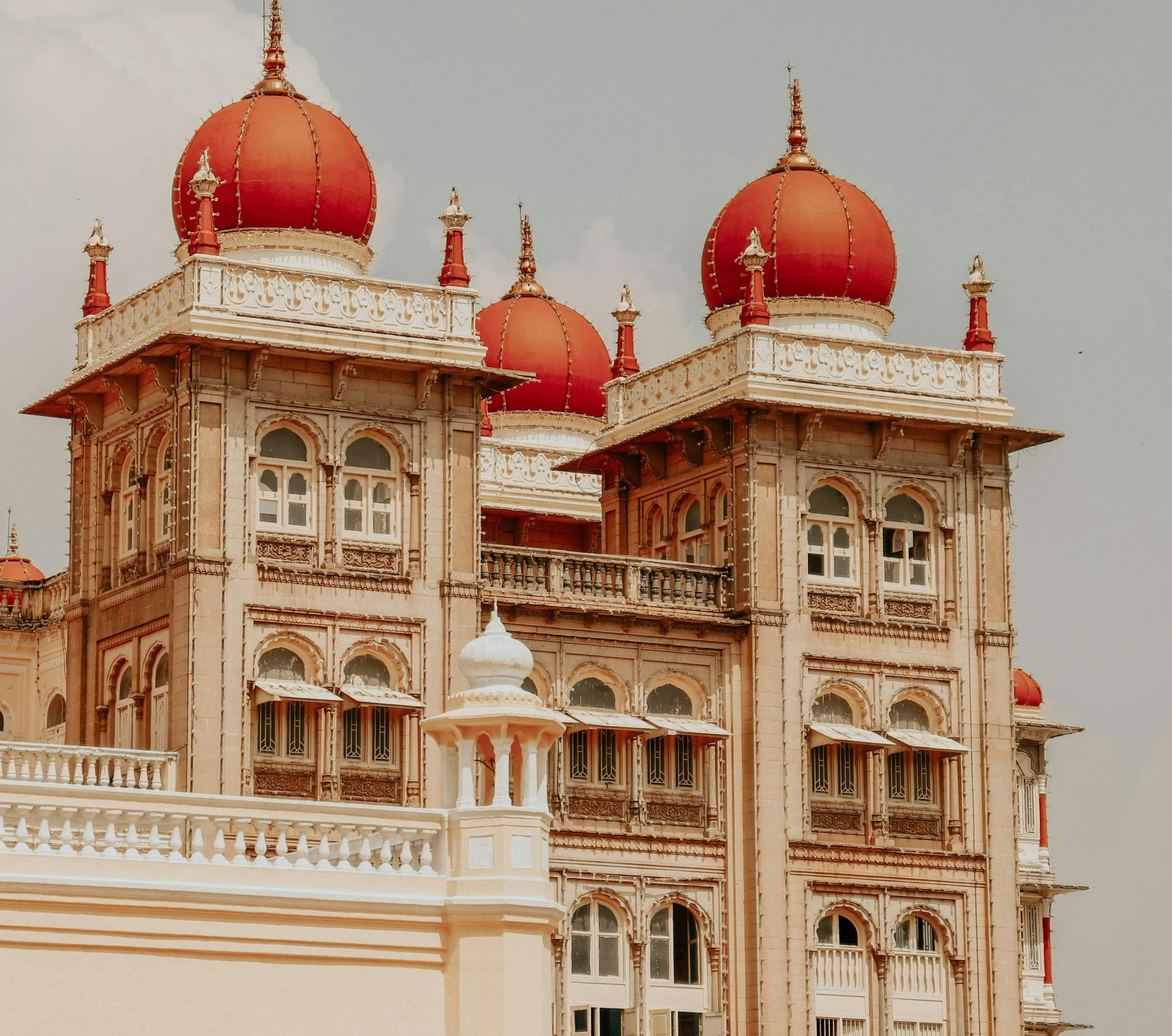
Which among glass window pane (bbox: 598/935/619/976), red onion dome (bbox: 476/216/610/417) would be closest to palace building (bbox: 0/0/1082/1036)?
glass window pane (bbox: 598/935/619/976)

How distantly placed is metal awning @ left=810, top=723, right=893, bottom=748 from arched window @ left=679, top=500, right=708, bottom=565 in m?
3.18

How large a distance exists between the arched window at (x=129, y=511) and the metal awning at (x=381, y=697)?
11.7 feet

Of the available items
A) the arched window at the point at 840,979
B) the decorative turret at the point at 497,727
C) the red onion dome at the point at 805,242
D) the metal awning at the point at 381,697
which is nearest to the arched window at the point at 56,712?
the metal awning at the point at 381,697

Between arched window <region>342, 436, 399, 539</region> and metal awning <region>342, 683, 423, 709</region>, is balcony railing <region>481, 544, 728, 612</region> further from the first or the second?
metal awning <region>342, 683, 423, 709</region>

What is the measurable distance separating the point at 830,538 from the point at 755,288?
358 cm

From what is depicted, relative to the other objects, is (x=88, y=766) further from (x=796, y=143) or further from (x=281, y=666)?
(x=796, y=143)

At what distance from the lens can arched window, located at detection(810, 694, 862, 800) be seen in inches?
1630

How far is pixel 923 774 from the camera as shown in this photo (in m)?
42.2

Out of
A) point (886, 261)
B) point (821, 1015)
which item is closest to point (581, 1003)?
point (821, 1015)

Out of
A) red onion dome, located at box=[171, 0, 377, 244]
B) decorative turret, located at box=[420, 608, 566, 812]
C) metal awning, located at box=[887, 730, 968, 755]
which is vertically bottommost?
decorative turret, located at box=[420, 608, 566, 812]

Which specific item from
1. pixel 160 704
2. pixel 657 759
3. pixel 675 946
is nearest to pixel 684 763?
pixel 657 759

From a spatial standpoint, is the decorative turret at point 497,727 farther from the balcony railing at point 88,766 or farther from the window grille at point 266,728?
the window grille at point 266,728

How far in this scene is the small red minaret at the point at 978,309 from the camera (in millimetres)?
43438

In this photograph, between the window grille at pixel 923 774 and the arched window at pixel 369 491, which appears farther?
the window grille at pixel 923 774
